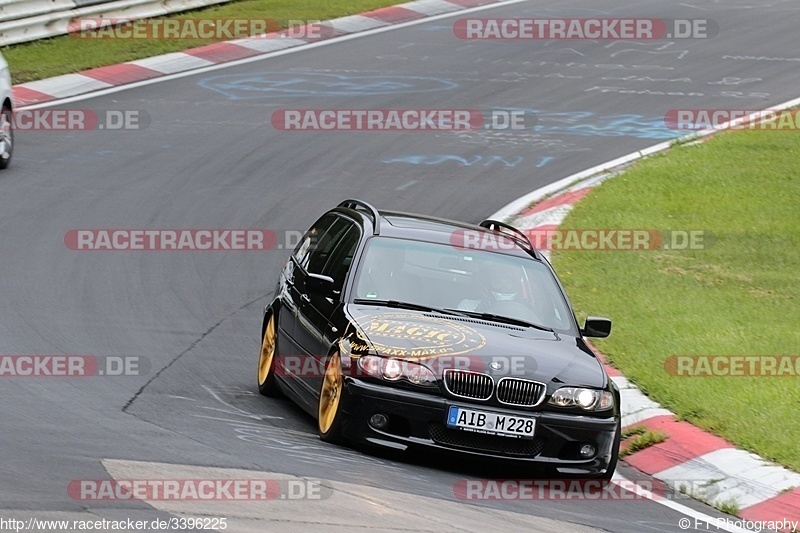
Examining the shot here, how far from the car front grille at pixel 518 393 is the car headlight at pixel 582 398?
0.34ft

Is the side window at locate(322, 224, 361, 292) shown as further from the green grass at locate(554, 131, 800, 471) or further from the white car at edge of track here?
the white car at edge of track

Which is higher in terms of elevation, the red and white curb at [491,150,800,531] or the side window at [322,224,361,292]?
the side window at [322,224,361,292]

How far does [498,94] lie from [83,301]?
1122 cm

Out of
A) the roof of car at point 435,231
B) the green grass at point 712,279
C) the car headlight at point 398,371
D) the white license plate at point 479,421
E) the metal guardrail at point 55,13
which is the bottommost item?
the green grass at point 712,279

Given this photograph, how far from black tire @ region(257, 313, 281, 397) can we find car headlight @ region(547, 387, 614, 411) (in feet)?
8.19

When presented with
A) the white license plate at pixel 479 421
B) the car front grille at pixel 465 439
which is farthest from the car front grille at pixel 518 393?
the car front grille at pixel 465 439

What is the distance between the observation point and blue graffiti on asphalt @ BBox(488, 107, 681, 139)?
21.1 metres

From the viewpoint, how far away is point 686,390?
1081 centimetres

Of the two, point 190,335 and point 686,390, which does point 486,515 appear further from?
point 190,335

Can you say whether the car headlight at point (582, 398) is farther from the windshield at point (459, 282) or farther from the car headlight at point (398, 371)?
the windshield at point (459, 282)

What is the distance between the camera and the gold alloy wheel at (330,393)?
29.2ft

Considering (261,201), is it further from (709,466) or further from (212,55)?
(709,466)

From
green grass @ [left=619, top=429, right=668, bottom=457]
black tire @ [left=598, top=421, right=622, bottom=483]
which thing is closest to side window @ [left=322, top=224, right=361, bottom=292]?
Result: black tire @ [left=598, top=421, right=622, bottom=483]

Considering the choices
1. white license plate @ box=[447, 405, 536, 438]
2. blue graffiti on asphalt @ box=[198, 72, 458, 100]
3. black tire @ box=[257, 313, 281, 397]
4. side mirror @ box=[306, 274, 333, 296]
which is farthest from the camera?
blue graffiti on asphalt @ box=[198, 72, 458, 100]
